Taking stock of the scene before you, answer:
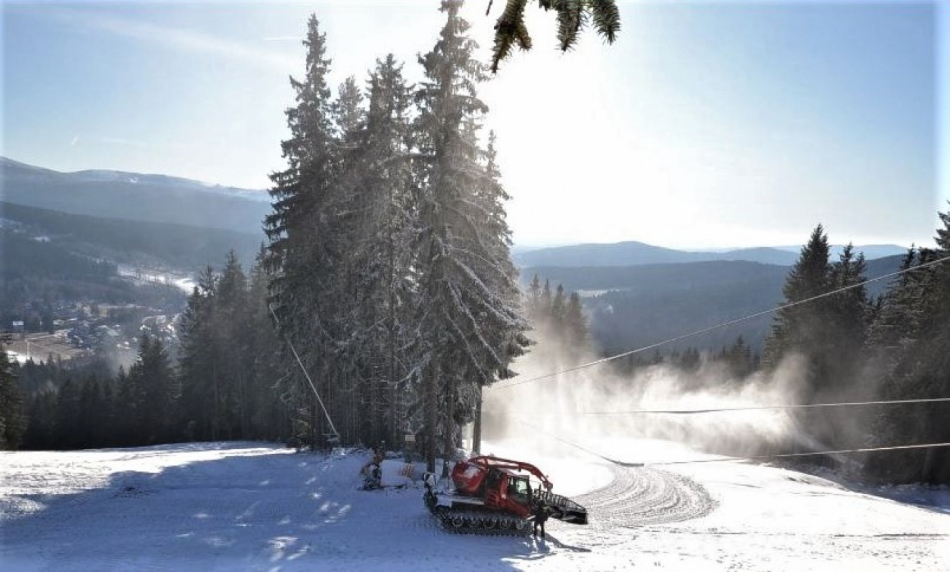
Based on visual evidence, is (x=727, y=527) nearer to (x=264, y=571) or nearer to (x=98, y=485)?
(x=264, y=571)

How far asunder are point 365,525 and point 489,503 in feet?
13.6

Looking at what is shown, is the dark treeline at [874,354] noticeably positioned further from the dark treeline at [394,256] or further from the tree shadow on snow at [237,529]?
the tree shadow on snow at [237,529]

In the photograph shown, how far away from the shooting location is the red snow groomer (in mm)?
17766

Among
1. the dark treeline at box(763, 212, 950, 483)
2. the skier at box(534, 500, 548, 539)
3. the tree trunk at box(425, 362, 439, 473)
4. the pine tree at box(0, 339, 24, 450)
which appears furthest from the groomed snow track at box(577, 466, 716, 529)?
the pine tree at box(0, 339, 24, 450)

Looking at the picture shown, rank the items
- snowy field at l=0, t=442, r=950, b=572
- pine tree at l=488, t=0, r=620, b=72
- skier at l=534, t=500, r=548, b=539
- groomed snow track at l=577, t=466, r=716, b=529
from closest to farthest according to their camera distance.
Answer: pine tree at l=488, t=0, r=620, b=72
snowy field at l=0, t=442, r=950, b=572
skier at l=534, t=500, r=548, b=539
groomed snow track at l=577, t=466, r=716, b=529

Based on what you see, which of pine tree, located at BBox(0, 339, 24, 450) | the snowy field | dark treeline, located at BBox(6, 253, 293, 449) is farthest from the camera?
dark treeline, located at BBox(6, 253, 293, 449)

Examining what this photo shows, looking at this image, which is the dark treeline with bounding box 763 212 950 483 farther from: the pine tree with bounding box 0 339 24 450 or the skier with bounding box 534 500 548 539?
the pine tree with bounding box 0 339 24 450

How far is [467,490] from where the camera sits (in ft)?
59.6

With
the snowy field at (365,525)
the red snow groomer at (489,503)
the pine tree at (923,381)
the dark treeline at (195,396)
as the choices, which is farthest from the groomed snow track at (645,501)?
the dark treeline at (195,396)

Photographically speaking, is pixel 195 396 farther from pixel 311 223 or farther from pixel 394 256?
pixel 394 256

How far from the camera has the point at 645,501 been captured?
83.0 ft

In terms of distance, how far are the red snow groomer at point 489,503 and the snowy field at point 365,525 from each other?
0.59 meters

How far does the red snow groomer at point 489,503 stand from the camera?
58.3 feet

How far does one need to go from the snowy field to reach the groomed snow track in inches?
4.2
